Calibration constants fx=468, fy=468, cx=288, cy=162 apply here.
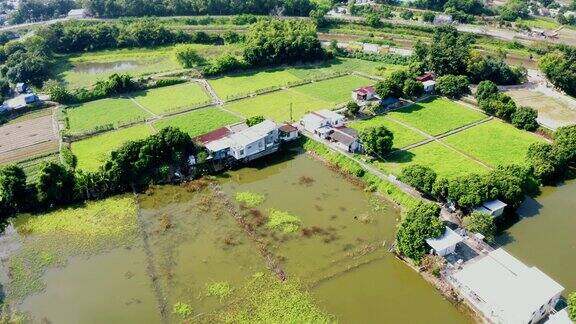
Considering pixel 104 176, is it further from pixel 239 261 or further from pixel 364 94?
pixel 364 94

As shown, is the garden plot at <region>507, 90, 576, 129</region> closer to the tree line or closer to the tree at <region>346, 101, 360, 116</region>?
the tree at <region>346, 101, 360, 116</region>

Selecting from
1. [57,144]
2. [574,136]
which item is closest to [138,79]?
[57,144]

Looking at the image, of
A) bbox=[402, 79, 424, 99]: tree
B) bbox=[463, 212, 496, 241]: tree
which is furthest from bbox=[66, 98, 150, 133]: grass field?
bbox=[463, 212, 496, 241]: tree

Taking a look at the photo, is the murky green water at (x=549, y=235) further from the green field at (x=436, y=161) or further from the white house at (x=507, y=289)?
the green field at (x=436, y=161)

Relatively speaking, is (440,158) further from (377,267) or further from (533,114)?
(377,267)

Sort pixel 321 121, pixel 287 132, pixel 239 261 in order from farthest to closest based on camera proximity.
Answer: pixel 321 121 < pixel 287 132 < pixel 239 261

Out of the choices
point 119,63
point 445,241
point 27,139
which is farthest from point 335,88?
point 27,139

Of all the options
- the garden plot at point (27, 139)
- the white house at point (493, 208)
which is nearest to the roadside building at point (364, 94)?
the white house at point (493, 208)
